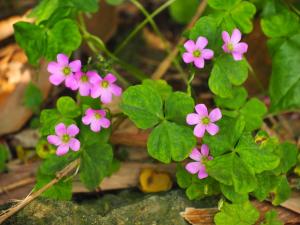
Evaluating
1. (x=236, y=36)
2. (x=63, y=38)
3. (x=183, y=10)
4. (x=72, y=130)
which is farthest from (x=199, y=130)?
(x=183, y=10)

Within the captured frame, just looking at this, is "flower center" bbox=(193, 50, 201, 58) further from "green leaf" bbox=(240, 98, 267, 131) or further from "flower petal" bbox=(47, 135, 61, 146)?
"flower petal" bbox=(47, 135, 61, 146)

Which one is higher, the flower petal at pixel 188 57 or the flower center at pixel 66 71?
the flower petal at pixel 188 57

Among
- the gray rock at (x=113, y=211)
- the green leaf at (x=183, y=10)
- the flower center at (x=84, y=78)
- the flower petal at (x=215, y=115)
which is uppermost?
the green leaf at (x=183, y=10)

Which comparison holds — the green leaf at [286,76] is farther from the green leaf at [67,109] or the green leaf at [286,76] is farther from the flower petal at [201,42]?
the green leaf at [67,109]

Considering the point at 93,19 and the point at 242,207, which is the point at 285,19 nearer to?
the point at 242,207

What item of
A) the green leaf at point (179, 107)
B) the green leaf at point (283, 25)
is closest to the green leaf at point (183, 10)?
the green leaf at point (283, 25)

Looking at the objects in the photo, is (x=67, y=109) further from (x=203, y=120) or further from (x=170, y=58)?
(x=170, y=58)
